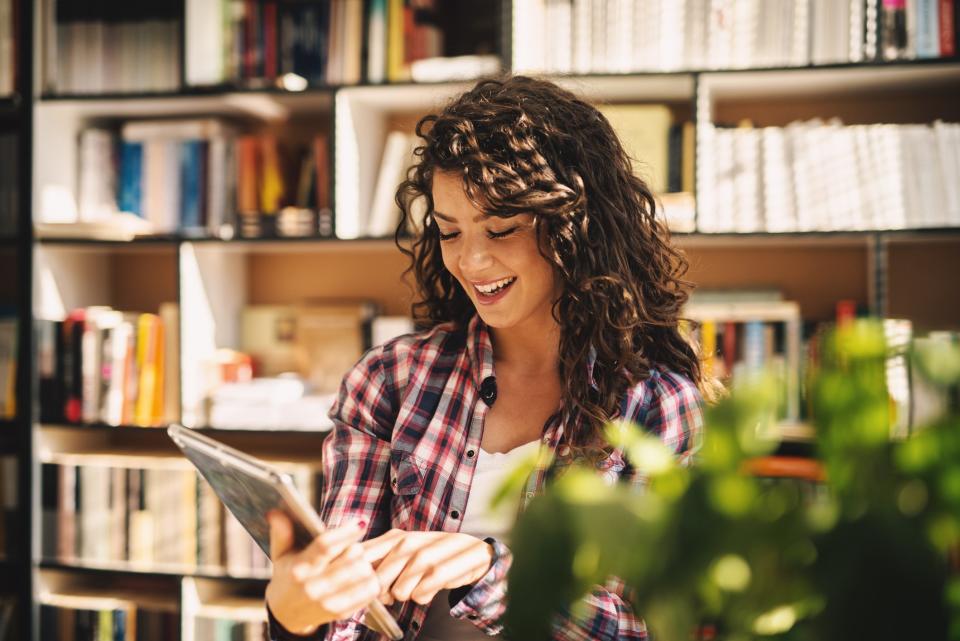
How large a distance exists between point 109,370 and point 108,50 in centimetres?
86

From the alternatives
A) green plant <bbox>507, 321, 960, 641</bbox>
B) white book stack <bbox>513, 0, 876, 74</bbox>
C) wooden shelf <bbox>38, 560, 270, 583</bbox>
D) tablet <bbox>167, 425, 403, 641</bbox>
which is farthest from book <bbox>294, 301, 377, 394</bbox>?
green plant <bbox>507, 321, 960, 641</bbox>

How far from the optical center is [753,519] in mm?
370

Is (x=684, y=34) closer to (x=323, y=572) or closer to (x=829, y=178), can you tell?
(x=829, y=178)

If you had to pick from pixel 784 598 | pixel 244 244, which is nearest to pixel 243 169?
pixel 244 244

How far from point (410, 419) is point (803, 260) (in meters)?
1.32

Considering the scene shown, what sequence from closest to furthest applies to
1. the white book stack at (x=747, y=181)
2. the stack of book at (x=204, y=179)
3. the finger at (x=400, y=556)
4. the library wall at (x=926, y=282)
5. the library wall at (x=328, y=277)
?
1. the finger at (x=400, y=556)
2. the white book stack at (x=747, y=181)
3. the library wall at (x=926, y=282)
4. the stack of book at (x=204, y=179)
5. the library wall at (x=328, y=277)

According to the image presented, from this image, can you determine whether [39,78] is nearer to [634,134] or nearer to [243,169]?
[243,169]

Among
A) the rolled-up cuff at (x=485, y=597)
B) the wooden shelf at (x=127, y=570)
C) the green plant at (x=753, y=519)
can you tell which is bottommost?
the wooden shelf at (x=127, y=570)

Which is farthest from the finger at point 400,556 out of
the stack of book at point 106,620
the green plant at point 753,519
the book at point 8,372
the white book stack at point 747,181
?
the book at point 8,372

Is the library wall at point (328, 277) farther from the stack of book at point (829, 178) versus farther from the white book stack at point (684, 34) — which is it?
the stack of book at point (829, 178)

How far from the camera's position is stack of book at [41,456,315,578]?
7.06ft

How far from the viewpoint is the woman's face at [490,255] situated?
3.99ft

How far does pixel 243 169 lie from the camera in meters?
2.24

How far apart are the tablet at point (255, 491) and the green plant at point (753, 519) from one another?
1.31 feet
